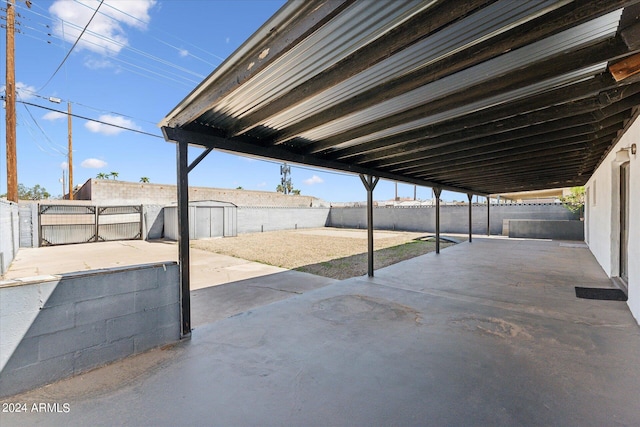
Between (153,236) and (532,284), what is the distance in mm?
15631

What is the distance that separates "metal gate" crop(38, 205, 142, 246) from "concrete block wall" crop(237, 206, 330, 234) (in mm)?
5283

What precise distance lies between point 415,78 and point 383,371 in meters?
2.41

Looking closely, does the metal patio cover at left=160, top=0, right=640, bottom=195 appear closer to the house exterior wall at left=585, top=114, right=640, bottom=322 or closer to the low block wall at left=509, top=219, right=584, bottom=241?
the house exterior wall at left=585, top=114, right=640, bottom=322

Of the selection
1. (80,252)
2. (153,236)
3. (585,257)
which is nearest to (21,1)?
(80,252)

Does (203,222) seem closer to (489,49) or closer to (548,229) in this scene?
(489,49)

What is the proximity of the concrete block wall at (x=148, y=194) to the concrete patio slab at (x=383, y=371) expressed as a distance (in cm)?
1638

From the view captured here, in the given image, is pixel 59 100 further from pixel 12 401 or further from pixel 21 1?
pixel 12 401

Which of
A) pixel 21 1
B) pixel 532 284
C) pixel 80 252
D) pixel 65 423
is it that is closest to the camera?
pixel 65 423

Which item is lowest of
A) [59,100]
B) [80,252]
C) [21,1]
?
[80,252]

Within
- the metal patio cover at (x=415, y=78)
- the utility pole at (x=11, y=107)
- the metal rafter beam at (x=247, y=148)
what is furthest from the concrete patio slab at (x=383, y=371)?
the utility pole at (x=11, y=107)

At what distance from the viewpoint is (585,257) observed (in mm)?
7520

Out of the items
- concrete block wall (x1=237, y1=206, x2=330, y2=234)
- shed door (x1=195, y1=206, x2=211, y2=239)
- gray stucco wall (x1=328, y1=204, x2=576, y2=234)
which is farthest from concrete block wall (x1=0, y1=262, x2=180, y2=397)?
gray stucco wall (x1=328, y1=204, x2=576, y2=234)

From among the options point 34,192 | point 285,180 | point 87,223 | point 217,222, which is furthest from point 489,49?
point 34,192

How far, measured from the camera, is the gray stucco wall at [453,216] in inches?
562
